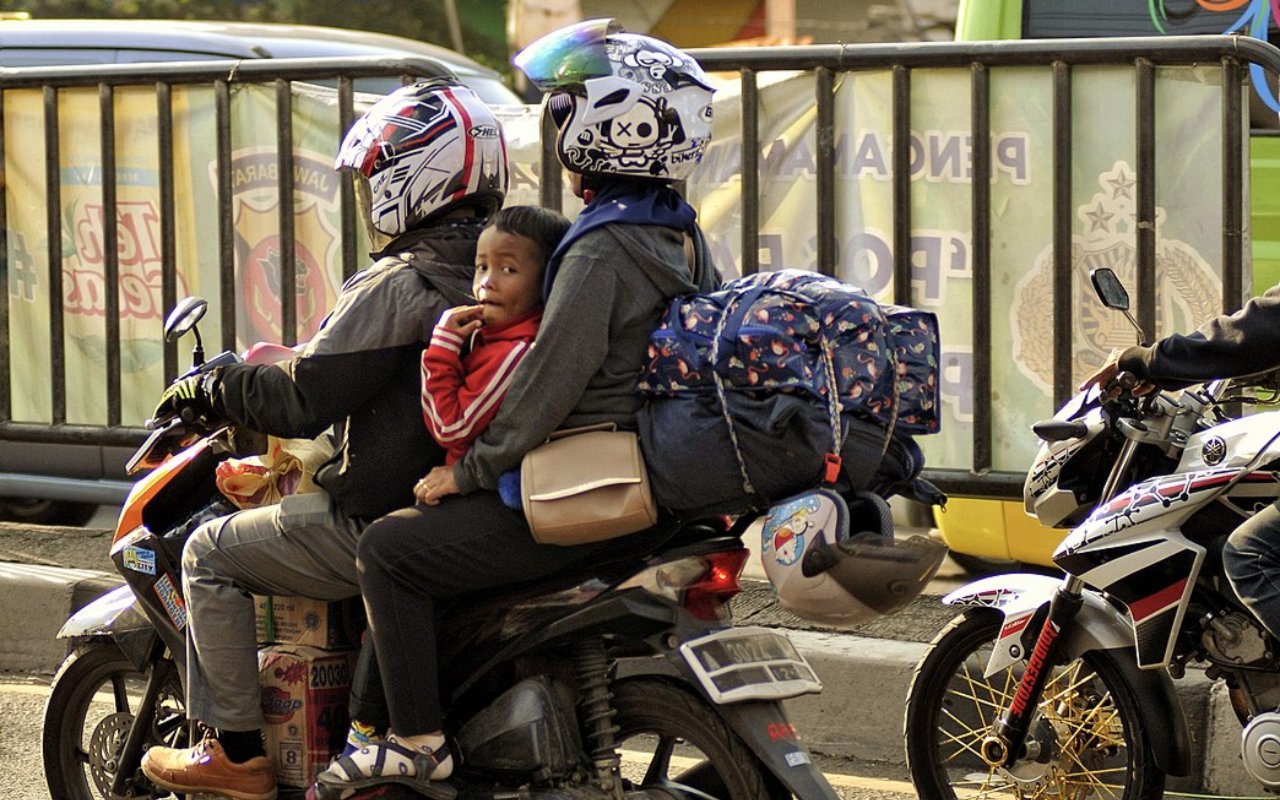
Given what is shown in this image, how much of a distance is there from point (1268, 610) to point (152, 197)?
14.0 ft

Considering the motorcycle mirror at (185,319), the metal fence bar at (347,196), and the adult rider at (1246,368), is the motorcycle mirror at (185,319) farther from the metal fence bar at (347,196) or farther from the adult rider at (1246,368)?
the metal fence bar at (347,196)

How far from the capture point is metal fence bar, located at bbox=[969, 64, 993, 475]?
18.9 ft

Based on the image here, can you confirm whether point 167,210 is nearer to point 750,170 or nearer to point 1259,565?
point 750,170

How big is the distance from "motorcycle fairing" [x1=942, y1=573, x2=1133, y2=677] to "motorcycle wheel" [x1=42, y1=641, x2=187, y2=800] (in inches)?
69.5

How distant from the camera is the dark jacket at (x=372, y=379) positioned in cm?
373

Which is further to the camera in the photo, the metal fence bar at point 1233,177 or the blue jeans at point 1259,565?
the metal fence bar at point 1233,177

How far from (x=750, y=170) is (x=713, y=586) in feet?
8.73

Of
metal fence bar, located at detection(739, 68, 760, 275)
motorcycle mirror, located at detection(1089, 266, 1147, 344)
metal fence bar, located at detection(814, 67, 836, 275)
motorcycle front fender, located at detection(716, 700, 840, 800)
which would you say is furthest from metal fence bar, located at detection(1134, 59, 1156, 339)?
motorcycle front fender, located at detection(716, 700, 840, 800)

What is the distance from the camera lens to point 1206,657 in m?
4.16

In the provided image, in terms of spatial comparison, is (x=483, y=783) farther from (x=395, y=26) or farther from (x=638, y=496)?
(x=395, y=26)

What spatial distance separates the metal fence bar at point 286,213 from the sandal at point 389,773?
119 inches

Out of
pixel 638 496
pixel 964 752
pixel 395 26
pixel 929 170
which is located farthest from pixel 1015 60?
pixel 395 26

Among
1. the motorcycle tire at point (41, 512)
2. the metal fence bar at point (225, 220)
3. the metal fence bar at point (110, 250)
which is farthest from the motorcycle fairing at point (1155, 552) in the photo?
the motorcycle tire at point (41, 512)

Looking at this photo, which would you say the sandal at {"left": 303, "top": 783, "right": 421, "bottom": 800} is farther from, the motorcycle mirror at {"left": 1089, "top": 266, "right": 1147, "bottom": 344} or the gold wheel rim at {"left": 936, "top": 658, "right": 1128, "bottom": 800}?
the motorcycle mirror at {"left": 1089, "top": 266, "right": 1147, "bottom": 344}
